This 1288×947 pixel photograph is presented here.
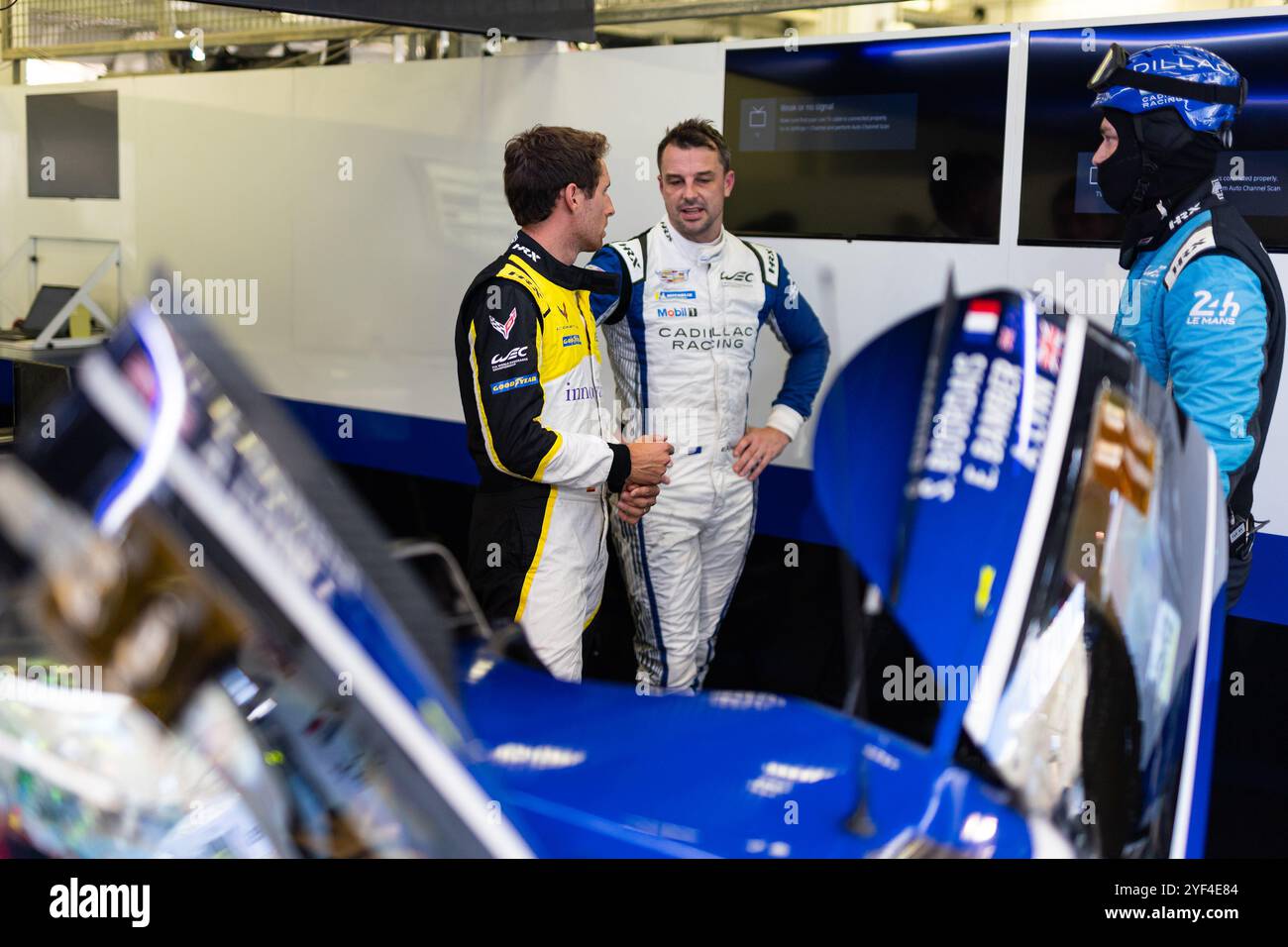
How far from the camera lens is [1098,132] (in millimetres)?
3285

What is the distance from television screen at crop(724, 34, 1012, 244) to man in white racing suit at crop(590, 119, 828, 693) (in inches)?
28.8

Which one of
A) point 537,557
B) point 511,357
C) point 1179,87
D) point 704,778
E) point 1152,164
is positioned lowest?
point 537,557

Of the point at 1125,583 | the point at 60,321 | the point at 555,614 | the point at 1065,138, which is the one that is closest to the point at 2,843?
the point at 1125,583

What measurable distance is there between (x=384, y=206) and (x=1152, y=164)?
335 cm

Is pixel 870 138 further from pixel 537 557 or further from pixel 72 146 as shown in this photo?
pixel 72 146

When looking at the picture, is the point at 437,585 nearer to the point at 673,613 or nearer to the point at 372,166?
the point at 673,613

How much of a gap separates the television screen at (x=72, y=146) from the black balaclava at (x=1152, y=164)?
4700 millimetres

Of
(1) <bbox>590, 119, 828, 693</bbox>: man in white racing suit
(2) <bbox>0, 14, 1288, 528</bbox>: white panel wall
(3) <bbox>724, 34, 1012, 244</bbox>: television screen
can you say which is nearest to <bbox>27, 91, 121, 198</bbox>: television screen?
(2) <bbox>0, 14, 1288, 528</bbox>: white panel wall

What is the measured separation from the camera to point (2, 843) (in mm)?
Result: 869

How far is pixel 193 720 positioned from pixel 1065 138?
3.07m

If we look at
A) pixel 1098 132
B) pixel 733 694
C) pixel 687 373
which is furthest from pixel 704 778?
pixel 1098 132

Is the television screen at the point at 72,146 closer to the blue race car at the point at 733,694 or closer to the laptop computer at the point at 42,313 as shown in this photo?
the laptop computer at the point at 42,313

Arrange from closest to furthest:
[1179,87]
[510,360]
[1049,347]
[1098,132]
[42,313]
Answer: [1049,347] < [1179,87] < [510,360] < [1098,132] < [42,313]

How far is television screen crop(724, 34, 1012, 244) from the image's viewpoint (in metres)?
3.52
